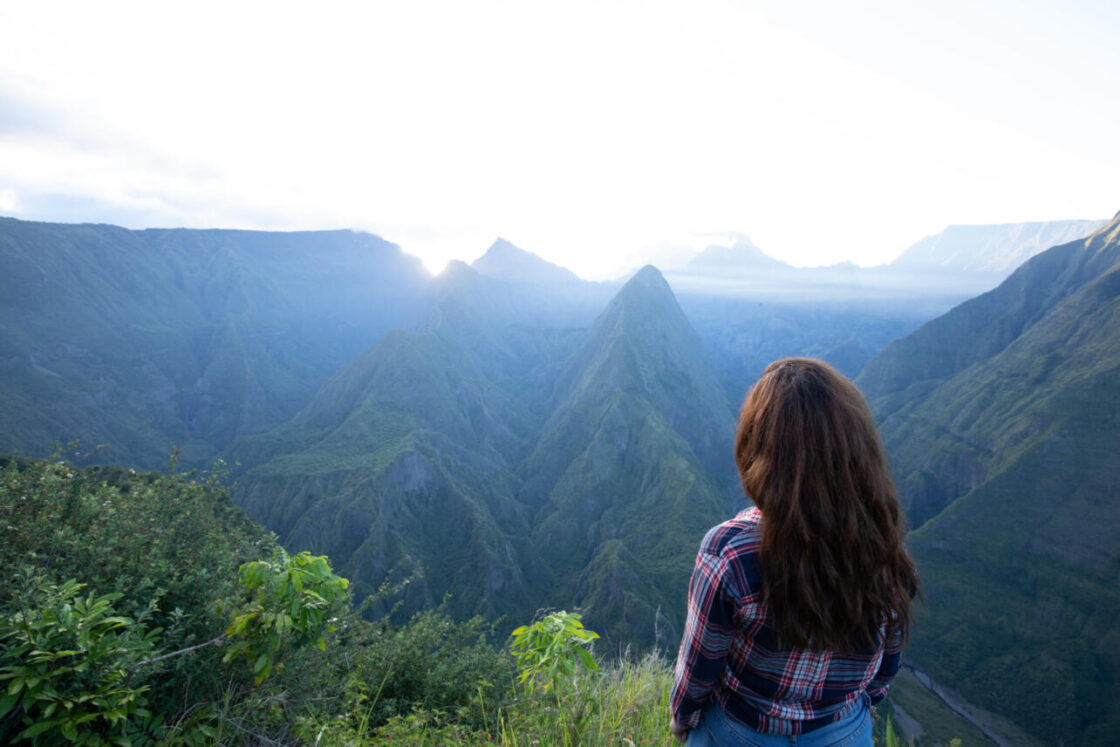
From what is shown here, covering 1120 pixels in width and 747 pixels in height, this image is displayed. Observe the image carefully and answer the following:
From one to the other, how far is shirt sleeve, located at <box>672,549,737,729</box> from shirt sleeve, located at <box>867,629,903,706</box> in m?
0.91

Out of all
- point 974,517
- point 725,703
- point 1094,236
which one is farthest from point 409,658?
point 1094,236

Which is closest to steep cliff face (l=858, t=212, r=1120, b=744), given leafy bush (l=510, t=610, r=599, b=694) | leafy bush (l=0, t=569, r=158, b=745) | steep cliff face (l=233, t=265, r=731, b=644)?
steep cliff face (l=233, t=265, r=731, b=644)

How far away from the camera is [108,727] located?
115 inches

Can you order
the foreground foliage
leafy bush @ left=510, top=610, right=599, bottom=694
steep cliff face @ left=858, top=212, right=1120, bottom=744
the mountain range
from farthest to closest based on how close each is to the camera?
the mountain range < steep cliff face @ left=858, top=212, right=1120, bottom=744 < leafy bush @ left=510, top=610, right=599, bottom=694 < the foreground foliage

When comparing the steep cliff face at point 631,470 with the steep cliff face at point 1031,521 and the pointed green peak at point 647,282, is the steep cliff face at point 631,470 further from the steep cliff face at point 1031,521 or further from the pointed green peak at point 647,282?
the steep cliff face at point 1031,521

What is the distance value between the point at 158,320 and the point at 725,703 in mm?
204067

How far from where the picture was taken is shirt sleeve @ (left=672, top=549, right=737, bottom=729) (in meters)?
2.23

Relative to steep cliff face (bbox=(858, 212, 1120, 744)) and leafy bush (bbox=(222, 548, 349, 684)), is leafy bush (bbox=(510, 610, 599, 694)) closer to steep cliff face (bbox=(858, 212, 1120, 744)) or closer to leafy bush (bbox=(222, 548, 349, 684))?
leafy bush (bbox=(222, 548, 349, 684))

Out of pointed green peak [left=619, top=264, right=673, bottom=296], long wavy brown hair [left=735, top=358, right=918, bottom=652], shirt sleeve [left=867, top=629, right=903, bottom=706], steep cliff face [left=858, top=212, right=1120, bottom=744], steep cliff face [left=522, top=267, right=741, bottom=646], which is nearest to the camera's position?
long wavy brown hair [left=735, top=358, right=918, bottom=652]

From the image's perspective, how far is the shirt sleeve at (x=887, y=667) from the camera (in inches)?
102

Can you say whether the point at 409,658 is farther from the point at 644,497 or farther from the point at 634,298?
the point at 634,298

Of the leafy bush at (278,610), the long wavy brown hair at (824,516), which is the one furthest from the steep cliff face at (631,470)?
the long wavy brown hair at (824,516)

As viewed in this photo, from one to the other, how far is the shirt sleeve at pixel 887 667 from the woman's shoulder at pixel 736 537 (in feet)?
3.12

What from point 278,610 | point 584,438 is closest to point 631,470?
point 584,438
